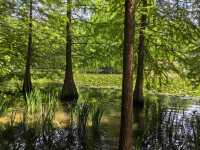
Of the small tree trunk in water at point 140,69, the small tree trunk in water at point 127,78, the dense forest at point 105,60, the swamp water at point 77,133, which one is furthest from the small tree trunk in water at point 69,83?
the small tree trunk in water at point 127,78

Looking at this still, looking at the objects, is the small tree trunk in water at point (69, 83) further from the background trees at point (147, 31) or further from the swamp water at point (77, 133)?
the swamp water at point (77, 133)

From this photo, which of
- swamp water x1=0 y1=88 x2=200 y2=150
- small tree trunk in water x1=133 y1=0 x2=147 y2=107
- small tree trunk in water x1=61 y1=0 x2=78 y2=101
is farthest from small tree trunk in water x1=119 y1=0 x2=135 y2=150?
small tree trunk in water x1=61 y1=0 x2=78 y2=101

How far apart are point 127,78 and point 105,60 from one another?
57.6ft

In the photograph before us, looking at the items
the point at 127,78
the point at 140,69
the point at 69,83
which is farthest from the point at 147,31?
the point at 127,78

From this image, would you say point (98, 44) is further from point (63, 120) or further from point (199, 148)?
point (199, 148)

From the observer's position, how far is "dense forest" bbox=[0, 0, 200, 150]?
1049 centimetres

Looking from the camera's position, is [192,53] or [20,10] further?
[192,53]

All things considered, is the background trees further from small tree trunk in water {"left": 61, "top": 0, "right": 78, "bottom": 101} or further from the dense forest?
small tree trunk in water {"left": 61, "top": 0, "right": 78, "bottom": 101}

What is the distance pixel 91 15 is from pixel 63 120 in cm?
1267

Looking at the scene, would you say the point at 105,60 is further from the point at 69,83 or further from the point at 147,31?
the point at 147,31

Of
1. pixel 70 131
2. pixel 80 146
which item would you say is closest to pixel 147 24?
pixel 70 131

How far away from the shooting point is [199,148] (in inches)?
368

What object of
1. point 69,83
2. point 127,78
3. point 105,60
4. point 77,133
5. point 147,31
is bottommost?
point 77,133

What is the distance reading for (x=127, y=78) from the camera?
8109 millimetres
